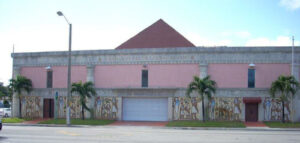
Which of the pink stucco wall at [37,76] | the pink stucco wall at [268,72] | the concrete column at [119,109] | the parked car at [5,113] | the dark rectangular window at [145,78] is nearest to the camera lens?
the pink stucco wall at [268,72]

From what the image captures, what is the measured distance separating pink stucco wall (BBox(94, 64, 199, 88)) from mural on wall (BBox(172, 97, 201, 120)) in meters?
1.42

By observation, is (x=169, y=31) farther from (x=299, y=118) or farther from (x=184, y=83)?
(x=299, y=118)

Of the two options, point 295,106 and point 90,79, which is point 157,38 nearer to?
point 90,79

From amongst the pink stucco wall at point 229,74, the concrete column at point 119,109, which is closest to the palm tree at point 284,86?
the pink stucco wall at point 229,74

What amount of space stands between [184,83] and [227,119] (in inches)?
190

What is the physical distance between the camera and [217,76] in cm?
2866

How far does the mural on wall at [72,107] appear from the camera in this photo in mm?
31234

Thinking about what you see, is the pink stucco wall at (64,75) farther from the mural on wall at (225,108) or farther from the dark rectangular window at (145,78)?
the mural on wall at (225,108)

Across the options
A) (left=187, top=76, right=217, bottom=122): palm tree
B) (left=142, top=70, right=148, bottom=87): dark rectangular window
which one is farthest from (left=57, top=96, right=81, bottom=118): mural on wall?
(left=187, top=76, right=217, bottom=122): palm tree

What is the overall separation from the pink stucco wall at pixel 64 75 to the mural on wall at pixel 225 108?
12.4 meters

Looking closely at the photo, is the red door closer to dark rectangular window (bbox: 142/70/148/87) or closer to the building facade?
the building facade

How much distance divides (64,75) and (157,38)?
36.8 feet

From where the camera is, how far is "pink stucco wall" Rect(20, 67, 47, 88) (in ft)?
107

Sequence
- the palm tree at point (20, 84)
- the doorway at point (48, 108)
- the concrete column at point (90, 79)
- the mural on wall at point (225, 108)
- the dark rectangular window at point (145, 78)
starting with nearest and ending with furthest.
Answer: the mural on wall at point (225, 108) → the dark rectangular window at point (145, 78) → the concrete column at point (90, 79) → the palm tree at point (20, 84) → the doorway at point (48, 108)
